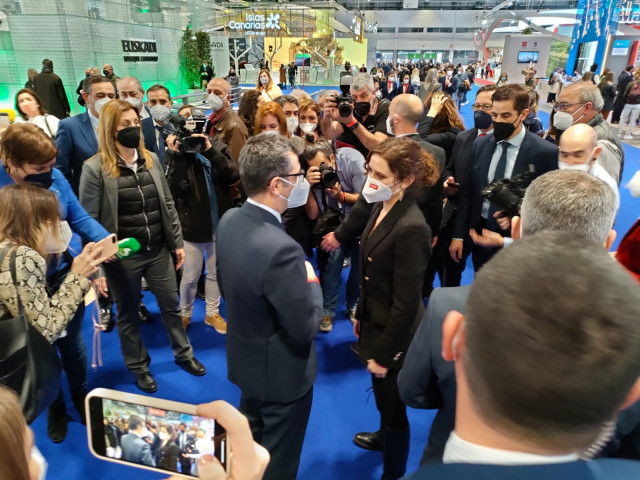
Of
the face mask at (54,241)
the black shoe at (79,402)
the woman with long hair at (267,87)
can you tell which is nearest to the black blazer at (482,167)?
the face mask at (54,241)

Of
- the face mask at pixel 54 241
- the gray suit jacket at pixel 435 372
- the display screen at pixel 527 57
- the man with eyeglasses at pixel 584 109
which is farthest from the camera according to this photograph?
the display screen at pixel 527 57

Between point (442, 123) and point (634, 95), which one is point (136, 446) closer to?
point (442, 123)

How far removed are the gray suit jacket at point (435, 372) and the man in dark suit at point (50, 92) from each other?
26.3 feet

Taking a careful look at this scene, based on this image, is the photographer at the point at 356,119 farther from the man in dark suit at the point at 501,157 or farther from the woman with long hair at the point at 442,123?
the man in dark suit at the point at 501,157

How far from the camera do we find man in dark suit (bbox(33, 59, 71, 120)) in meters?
7.07

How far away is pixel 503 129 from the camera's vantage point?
272 centimetres

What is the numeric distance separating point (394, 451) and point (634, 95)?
35.2 ft

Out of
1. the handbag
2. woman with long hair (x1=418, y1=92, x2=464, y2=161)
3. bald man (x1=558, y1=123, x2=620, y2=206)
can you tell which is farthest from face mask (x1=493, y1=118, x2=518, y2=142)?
the handbag

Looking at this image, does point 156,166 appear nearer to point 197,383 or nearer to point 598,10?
point 197,383

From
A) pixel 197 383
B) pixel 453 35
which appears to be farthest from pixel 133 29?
pixel 453 35

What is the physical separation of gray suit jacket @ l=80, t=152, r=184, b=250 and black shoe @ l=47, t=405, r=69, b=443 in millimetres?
1135

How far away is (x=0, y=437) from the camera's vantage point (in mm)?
734

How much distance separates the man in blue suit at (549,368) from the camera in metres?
0.50

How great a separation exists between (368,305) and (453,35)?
40635 millimetres
